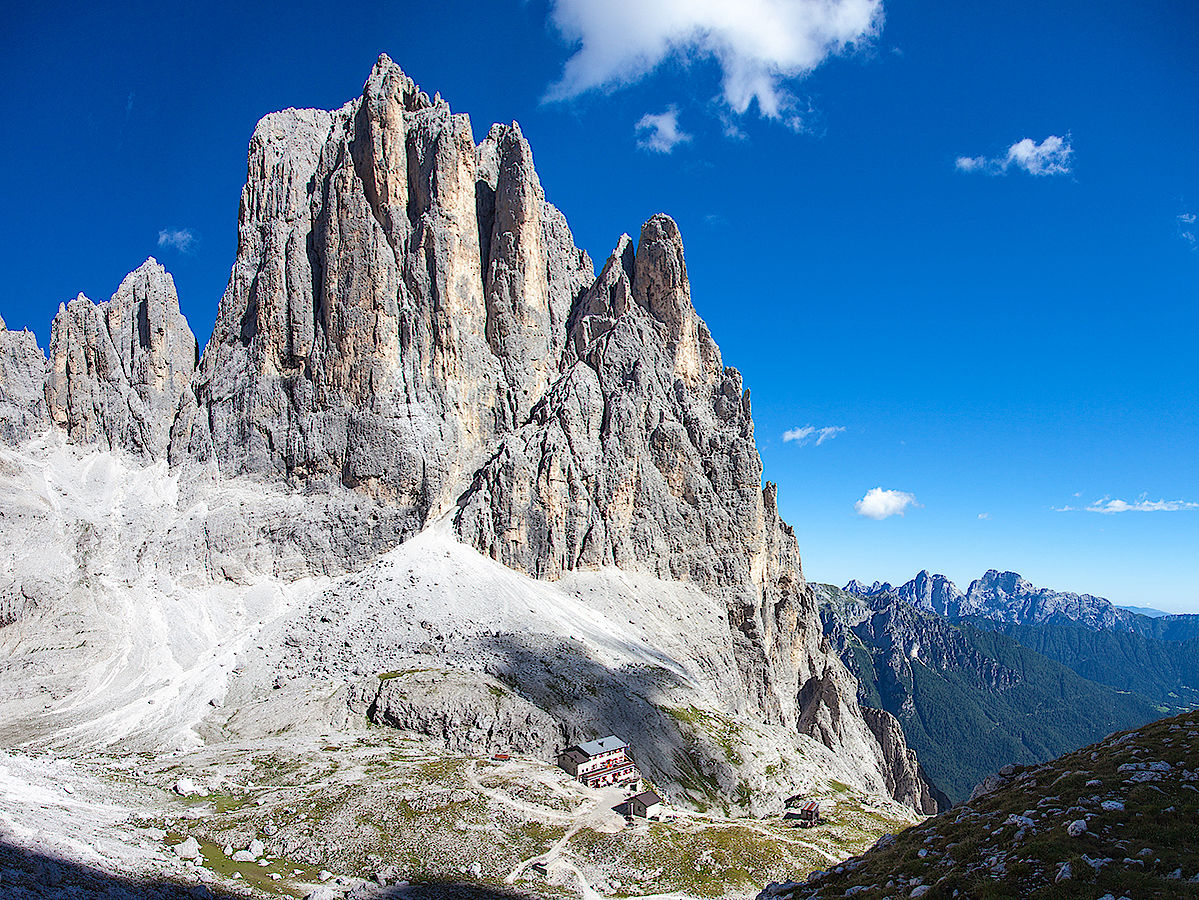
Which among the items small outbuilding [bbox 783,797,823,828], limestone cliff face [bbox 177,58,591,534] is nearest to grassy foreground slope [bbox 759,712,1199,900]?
small outbuilding [bbox 783,797,823,828]

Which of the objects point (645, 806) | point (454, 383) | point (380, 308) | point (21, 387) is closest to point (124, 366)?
point (21, 387)

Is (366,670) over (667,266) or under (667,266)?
under

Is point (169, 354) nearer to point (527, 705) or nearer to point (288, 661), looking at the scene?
point (288, 661)

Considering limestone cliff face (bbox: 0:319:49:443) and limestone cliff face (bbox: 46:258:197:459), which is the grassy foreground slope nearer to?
limestone cliff face (bbox: 46:258:197:459)

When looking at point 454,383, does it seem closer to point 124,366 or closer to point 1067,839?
point 124,366

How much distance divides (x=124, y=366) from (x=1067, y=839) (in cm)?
17085

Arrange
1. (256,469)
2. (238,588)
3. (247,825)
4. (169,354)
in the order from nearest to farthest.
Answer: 1. (247,825)
2. (238,588)
3. (256,469)
4. (169,354)

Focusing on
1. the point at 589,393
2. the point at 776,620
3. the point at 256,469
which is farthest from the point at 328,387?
the point at 776,620

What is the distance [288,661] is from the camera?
95.9m

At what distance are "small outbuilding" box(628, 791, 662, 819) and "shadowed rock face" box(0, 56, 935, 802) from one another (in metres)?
61.9

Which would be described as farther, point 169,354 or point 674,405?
point 674,405

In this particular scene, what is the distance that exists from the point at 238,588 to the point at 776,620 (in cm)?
11653

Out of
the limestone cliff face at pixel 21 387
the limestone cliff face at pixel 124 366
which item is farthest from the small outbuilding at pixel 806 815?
the limestone cliff face at pixel 21 387

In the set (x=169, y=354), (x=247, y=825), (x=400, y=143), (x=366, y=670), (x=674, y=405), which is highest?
(x=400, y=143)
